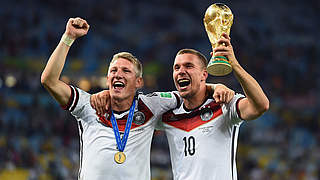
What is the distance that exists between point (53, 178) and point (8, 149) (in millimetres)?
1532

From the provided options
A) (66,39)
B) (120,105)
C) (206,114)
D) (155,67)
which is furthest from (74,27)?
(155,67)

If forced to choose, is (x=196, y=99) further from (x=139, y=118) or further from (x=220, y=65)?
(x=220, y=65)

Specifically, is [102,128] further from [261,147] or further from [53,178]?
[261,147]

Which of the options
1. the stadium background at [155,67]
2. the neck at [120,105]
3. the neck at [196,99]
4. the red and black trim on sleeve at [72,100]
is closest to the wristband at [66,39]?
the red and black trim on sleeve at [72,100]

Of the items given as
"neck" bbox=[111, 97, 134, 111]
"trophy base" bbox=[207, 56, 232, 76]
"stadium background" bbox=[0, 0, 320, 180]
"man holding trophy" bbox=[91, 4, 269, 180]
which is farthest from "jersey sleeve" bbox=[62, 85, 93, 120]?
"stadium background" bbox=[0, 0, 320, 180]

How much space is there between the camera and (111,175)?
3758mm

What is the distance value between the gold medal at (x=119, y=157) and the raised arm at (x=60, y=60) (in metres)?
0.69

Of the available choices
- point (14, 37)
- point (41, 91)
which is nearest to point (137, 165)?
point (41, 91)

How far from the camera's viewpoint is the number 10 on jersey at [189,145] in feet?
12.4

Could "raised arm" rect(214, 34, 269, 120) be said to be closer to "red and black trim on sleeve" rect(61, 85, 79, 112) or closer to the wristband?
the wristband

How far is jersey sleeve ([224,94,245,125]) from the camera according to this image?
12.1ft

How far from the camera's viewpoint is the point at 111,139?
391 cm

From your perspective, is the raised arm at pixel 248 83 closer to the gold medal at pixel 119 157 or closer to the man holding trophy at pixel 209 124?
the man holding trophy at pixel 209 124

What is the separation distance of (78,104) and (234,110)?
140 centimetres
